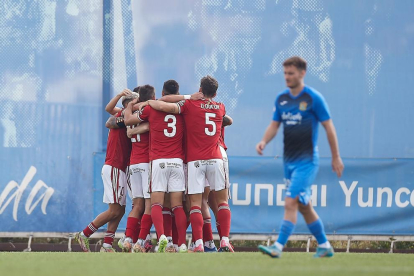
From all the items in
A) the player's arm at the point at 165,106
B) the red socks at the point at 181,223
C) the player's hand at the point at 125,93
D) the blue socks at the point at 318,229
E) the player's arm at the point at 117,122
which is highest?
the player's hand at the point at 125,93

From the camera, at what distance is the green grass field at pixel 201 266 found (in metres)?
5.57

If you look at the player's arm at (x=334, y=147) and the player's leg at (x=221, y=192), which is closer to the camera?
the player's arm at (x=334, y=147)

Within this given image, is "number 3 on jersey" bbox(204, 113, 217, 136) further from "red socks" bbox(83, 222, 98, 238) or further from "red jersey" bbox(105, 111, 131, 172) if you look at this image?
"red socks" bbox(83, 222, 98, 238)

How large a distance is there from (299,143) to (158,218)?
2.70m

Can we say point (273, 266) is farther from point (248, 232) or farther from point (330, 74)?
point (330, 74)

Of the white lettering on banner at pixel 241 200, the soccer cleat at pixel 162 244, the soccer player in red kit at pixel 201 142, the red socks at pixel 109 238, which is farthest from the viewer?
the white lettering on banner at pixel 241 200

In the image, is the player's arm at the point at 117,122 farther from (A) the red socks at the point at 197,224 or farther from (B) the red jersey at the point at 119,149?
(A) the red socks at the point at 197,224

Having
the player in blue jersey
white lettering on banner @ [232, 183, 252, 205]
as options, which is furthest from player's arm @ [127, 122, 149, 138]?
the player in blue jersey

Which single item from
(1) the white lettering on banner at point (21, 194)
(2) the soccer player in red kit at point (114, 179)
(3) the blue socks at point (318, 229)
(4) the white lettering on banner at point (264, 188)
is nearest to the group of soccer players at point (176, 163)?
(2) the soccer player in red kit at point (114, 179)

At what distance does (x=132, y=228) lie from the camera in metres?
9.66

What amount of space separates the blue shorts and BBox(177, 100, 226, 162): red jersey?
8.04 feet

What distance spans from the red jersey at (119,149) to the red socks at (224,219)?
1459mm

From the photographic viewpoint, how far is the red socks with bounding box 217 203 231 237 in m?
9.32

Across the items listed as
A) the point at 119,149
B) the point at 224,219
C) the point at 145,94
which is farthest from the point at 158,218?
A: the point at 145,94
